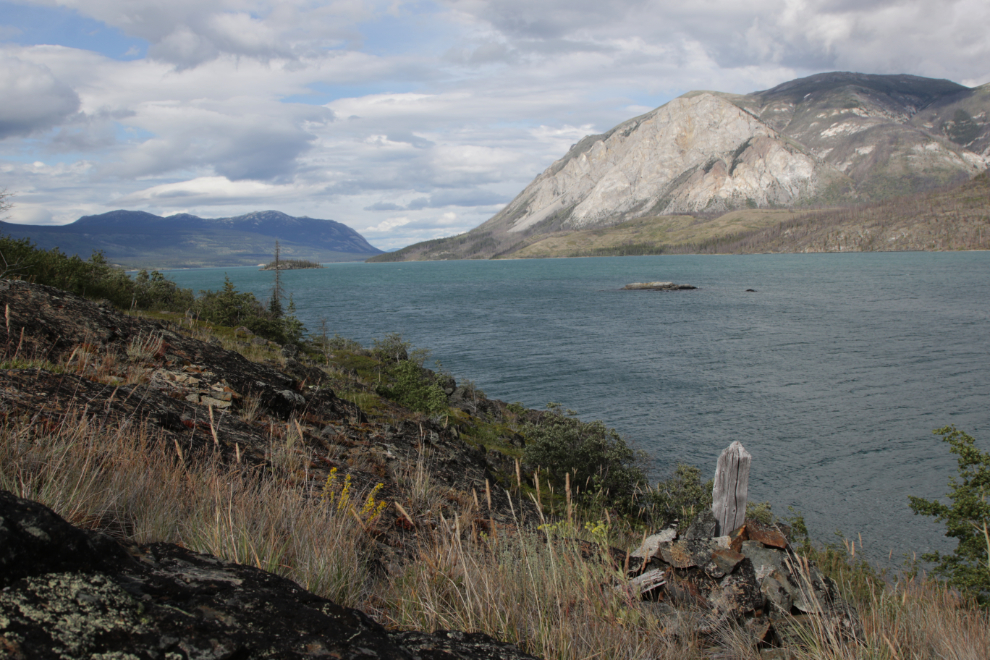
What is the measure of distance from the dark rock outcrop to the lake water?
60.4 feet

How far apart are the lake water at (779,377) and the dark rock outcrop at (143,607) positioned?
18.4 metres

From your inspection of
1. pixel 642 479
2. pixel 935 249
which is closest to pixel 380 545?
pixel 642 479

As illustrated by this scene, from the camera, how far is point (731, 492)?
5.71 m

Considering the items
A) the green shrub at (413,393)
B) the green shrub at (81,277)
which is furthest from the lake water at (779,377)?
the green shrub at (81,277)

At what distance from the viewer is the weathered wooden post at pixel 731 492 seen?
5660 mm

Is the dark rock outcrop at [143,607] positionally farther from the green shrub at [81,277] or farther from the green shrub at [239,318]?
the green shrub at [239,318]

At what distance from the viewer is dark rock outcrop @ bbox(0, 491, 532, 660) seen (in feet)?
5.50

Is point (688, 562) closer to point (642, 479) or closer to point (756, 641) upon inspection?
point (756, 641)

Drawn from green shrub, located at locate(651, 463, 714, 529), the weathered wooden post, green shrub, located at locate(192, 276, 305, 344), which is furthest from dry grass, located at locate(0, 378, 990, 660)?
green shrub, located at locate(192, 276, 305, 344)

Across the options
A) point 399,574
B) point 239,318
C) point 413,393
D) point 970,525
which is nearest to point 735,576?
point 399,574

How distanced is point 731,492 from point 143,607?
542cm

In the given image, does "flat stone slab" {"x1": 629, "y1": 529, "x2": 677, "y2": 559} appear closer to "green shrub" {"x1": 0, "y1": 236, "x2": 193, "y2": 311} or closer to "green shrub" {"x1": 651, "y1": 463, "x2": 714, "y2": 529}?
"green shrub" {"x1": 651, "y1": 463, "x2": 714, "y2": 529}

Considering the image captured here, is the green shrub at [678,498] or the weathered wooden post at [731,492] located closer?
the weathered wooden post at [731,492]

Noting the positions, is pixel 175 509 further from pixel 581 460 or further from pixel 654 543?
pixel 581 460
